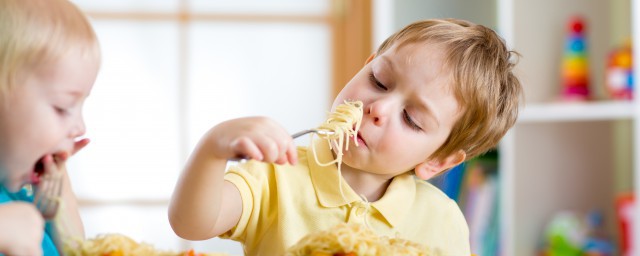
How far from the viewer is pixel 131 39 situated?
3.68 m

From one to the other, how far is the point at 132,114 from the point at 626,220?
2.03 meters

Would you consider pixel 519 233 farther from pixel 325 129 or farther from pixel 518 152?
pixel 325 129

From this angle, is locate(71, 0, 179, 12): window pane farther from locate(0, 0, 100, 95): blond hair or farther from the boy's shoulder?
locate(0, 0, 100, 95): blond hair

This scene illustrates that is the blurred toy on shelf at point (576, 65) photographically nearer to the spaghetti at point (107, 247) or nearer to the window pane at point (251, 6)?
the window pane at point (251, 6)

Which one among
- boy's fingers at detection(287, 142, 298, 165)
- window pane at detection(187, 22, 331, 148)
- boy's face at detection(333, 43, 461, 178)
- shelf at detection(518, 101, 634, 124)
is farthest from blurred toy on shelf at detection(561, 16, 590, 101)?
boy's fingers at detection(287, 142, 298, 165)

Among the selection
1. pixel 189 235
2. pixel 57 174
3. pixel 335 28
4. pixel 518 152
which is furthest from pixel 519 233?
pixel 57 174

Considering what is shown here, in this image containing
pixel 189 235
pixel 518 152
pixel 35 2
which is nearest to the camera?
pixel 35 2

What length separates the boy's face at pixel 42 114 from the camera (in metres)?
0.78

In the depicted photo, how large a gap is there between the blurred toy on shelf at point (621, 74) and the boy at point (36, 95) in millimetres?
2372

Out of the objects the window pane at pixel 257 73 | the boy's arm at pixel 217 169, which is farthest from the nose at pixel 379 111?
the window pane at pixel 257 73

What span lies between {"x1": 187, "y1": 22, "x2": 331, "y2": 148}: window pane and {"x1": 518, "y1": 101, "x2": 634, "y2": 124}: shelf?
101 cm

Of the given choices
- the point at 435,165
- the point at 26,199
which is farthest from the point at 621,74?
the point at 26,199

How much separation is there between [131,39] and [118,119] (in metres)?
0.35

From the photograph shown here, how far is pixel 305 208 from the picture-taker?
118 centimetres
